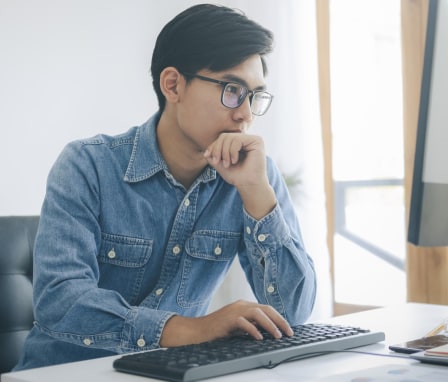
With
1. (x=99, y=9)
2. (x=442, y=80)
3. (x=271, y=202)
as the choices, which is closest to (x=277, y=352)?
(x=442, y=80)

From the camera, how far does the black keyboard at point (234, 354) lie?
0.79 metres

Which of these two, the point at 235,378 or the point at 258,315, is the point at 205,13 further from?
the point at 235,378

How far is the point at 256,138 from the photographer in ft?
4.56

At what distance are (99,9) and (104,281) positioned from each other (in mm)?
1973

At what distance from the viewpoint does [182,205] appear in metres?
1.45

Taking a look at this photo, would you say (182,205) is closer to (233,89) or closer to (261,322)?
(233,89)

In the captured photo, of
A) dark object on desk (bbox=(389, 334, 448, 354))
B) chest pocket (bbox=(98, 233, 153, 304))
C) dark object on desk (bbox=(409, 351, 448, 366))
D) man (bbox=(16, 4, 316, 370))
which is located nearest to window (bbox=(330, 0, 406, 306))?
man (bbox=(16, 4, 316, 370))

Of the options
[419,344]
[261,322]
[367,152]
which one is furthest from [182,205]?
[367,152]

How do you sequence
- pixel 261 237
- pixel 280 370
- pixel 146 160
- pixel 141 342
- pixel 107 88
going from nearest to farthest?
pixel 280 370 → pixel 141 342 → pixel 261 237 → pixel 146 160 → pixel 107 88

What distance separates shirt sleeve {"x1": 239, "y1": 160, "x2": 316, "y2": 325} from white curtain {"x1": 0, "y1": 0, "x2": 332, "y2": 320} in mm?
1627

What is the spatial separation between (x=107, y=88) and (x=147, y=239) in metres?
1.82

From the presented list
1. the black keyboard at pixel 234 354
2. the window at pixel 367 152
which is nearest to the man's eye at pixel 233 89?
the black keyboard at pixel 234 354

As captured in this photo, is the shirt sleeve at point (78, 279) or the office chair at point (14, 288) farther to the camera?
the office chair at point (14, 288)

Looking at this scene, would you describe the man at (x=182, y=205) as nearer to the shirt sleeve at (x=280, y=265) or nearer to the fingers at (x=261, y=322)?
the shirt sleeve at (x=280, y=265)
